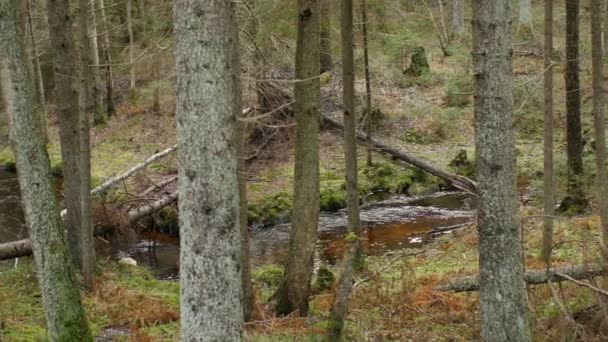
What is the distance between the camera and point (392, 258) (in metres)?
13.2

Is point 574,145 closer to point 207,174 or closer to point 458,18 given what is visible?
point 207,174

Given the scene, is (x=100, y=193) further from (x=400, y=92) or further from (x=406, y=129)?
(x=400, y=92)

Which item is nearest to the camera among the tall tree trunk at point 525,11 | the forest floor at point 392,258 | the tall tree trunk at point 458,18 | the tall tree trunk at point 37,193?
the tall tree trunk at point 37,193

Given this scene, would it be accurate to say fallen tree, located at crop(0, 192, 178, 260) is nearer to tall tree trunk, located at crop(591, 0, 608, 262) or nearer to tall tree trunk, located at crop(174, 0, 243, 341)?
tall tree trunk, located at crop(174, 0, 243, 341)

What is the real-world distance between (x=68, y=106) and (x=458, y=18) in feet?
77.1

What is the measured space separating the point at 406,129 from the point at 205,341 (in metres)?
19.4

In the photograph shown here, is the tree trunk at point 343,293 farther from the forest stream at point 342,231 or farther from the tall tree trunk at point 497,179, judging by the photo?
the forest stream at point 342,231

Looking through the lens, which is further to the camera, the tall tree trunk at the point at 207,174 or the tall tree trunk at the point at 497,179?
the tall tree trunk at the point at 497,179

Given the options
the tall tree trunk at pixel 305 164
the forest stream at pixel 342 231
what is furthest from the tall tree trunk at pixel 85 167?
the tall tree trunk at pixel 305 164

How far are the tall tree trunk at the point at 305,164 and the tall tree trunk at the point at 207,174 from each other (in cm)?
355

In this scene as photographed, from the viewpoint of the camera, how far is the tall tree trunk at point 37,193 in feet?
20.7

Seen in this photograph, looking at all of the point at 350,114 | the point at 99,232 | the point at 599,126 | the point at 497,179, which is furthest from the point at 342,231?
the point at 497,179

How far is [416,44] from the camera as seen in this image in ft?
89.8

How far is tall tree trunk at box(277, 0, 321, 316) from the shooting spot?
8406 mm
